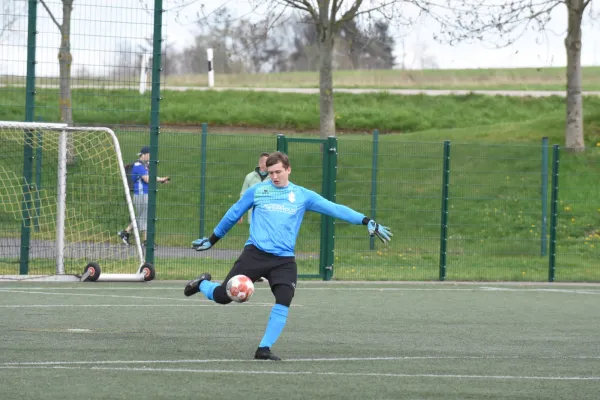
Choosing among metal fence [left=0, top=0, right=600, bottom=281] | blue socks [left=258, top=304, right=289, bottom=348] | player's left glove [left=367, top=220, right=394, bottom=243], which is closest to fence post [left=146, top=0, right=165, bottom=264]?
metal fence [left=0, top=0, right=600, bottom=281]

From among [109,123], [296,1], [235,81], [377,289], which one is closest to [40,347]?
[377,289]

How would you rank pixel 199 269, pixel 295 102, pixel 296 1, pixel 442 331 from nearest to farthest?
pixel 442 331, pixel 199 269, pixel 296 1, pixel 295 102

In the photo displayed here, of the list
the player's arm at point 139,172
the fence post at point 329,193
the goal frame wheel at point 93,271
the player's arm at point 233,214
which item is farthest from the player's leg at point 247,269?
the player's arm at point 139,172

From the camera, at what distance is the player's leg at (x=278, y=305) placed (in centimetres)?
894

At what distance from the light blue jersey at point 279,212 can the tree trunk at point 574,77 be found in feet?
59.0

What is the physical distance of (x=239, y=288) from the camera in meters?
8.91

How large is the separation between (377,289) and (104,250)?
393 centimetres

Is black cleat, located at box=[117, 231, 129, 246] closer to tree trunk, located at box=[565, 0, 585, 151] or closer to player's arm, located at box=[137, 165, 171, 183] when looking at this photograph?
player's arm, located at box=[137, 165, 171, 183]

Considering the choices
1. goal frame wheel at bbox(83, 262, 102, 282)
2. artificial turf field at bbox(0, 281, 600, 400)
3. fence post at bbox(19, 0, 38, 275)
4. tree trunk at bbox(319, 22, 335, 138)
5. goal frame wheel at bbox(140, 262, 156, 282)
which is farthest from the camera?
tree trunk at bbox(319, 22, 335, 138)

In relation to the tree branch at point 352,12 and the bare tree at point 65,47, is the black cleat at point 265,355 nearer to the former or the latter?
the bare tree at point 65,47

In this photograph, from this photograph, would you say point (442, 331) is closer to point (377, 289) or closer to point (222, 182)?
point (377, 289)

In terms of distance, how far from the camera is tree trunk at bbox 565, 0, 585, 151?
26250 millimetres

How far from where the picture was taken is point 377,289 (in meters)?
15.9

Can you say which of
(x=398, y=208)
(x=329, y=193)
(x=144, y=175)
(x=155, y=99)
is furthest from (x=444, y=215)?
(x=155, y=99)
